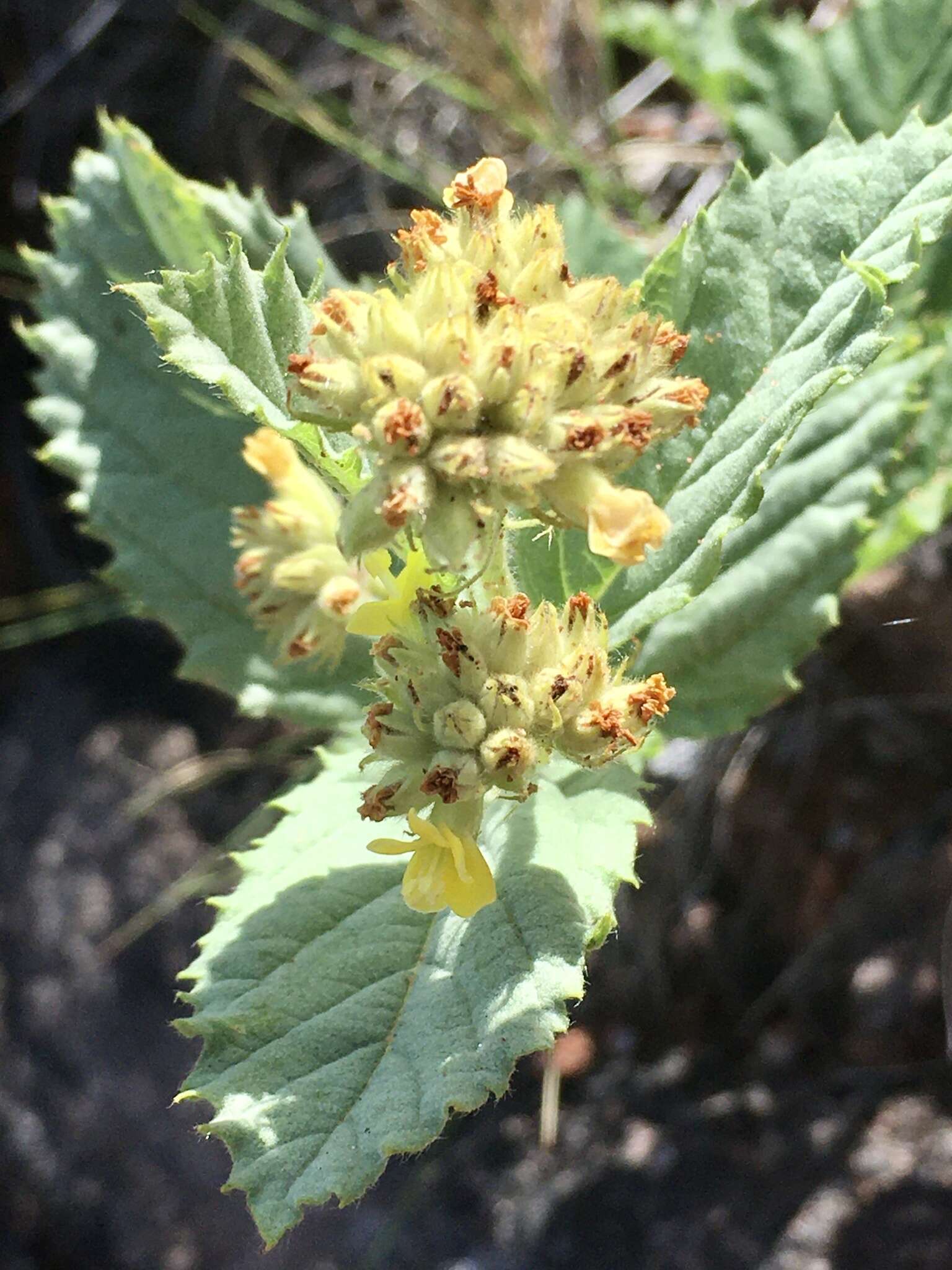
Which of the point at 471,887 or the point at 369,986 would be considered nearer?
the point at 471,887

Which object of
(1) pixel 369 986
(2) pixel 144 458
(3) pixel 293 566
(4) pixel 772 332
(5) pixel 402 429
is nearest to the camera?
(5) pixel 402 429

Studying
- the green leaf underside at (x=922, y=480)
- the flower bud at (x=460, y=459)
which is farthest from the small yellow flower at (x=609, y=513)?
the green leaf underside at (x=922, y=480)

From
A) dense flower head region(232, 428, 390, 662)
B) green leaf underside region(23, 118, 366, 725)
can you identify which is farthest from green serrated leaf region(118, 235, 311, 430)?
green leaf underside region(23, 118, 366, 725)

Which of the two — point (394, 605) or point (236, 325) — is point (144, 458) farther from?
point (394, 605)

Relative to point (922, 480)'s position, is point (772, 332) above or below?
above

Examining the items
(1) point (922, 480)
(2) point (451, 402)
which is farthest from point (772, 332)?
(1) point (922, 480)

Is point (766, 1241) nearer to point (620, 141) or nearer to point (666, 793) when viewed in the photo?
point (666, 793)

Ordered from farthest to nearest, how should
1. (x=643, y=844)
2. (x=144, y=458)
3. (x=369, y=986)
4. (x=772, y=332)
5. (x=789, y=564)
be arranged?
(x=643, y=844), (x=144, y=458), (x=789, y=564), (x=772, y=332), (x=369, y=986)
